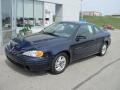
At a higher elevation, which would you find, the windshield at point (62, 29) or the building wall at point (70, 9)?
the building wall at point (70, 9)

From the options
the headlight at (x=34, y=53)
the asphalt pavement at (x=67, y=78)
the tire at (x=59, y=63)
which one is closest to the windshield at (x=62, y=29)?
the tire at (x=59, y=63)

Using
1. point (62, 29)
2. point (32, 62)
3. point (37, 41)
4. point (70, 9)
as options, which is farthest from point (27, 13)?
point (32, 62)

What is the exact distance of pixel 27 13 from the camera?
12.7 metres

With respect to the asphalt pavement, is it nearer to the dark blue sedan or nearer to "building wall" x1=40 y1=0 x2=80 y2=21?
the dark blue sedan

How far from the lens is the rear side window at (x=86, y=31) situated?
6.69 metres

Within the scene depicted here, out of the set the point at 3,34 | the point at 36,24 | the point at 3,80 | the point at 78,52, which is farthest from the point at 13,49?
the point at 36,24

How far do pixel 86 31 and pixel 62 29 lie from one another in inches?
36.1

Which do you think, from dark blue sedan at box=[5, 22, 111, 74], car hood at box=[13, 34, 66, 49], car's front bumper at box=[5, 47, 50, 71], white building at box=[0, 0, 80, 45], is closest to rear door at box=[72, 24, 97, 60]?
dark blue sedan at box=[5, 22, 111, 74]

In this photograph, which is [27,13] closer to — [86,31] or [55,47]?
[86,31]

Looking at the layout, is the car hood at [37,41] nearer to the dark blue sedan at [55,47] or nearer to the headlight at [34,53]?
the dark blue sedan at [55,47]

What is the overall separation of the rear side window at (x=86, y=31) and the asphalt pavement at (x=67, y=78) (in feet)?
3.56

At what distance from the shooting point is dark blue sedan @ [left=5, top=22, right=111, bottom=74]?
5254mm

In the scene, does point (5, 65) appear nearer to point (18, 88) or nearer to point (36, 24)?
point (18, 88)

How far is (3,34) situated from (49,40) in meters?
4.57
